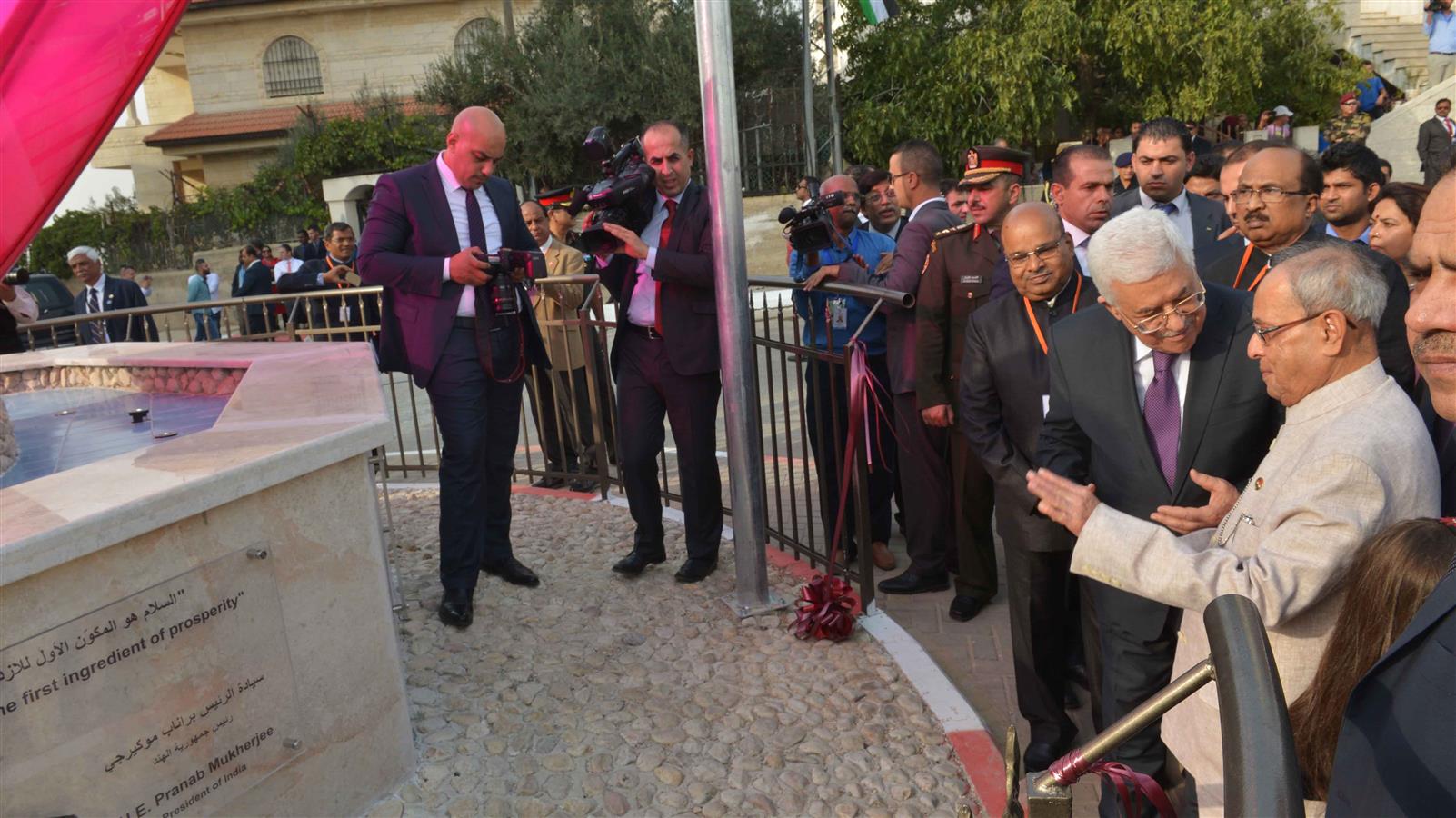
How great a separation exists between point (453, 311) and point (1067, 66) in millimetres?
22345

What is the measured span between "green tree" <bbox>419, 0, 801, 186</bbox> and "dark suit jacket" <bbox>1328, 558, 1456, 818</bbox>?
79.7 feet

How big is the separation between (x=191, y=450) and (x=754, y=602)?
257 centimetres

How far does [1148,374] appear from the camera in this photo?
10.3 feet

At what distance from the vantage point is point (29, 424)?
515cm

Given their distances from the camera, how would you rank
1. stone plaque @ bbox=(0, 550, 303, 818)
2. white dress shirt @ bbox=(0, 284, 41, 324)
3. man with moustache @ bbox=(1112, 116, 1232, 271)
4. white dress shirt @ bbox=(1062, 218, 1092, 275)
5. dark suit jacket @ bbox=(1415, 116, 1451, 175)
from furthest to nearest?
dark suit jacket @ bbox=(1415, 116, 1451, 175)
white dress shirt @ bbox=(0, 284, 41, 324)
man with moustache @ bbox=(1112, 116, 1232, 271)
white dress shirt @ bbox=(1062, 218, 1092, 275)
stone plaque @ bbox=(0, 550, 303, 818)

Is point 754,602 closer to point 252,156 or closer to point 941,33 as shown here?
point 941,33

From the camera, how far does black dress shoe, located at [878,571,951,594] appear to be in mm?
5395

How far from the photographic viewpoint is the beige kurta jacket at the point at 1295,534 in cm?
224

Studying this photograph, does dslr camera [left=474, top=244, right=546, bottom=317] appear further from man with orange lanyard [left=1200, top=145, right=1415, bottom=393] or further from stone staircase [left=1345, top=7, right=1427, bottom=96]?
stone staircase [left=1345, top=7, right=1427, bottom=96]

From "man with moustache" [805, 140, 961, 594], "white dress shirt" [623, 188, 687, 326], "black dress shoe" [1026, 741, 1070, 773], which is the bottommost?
"black dress shoe" [1026, 741, 1070, 773]

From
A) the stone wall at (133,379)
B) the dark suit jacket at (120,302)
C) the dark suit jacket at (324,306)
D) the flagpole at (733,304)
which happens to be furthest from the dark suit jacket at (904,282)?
the dark suit jacket at (120,302)

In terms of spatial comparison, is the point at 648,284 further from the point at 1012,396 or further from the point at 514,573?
the point at 1012,396

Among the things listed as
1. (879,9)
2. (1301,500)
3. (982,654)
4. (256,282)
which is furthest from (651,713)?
(256,282)

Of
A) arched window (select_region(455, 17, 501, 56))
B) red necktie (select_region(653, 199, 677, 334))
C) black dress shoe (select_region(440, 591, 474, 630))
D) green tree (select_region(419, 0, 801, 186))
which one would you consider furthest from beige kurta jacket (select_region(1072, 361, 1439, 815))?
arched window (select_region(455, 17, 501, 56))
